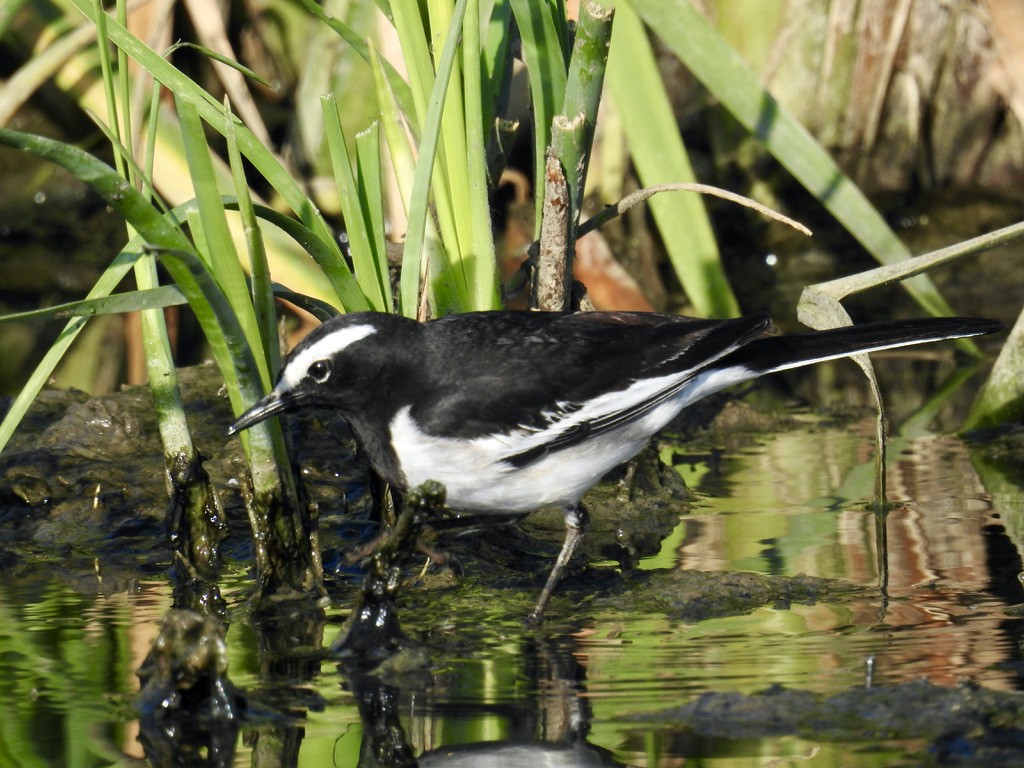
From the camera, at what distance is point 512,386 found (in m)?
4.81

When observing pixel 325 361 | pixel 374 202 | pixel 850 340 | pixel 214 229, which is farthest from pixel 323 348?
pixel 850 340

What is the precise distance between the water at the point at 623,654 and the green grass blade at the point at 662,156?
68.8 inches

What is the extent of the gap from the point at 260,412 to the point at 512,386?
853 millimetres

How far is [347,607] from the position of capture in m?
4.69

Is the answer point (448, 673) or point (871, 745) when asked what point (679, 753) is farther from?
point (448, 673)

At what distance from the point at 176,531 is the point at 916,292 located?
3.42 meters

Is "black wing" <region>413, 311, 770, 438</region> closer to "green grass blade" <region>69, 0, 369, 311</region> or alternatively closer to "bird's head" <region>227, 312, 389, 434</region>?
"bird's head" <region>227, 312, 389, 434</region>

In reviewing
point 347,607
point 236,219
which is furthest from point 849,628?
point 236,219

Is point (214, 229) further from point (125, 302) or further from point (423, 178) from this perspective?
point (423, 178)

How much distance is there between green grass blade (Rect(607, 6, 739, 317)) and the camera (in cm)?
675

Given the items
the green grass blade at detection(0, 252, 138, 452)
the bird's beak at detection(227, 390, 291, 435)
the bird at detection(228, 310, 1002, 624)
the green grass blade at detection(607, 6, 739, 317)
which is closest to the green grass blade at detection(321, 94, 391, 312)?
the bird at detection(228, 310, 1002, 624)

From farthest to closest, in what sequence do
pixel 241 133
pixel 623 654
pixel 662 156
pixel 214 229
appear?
pixel 662 156
pixel 241 133
pixel 214 229
pixel 623 654

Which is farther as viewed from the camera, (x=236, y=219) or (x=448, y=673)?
(x=236, y=219)

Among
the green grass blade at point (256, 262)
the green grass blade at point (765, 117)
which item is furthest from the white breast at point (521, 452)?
the green grass blade at point (765, 117)
